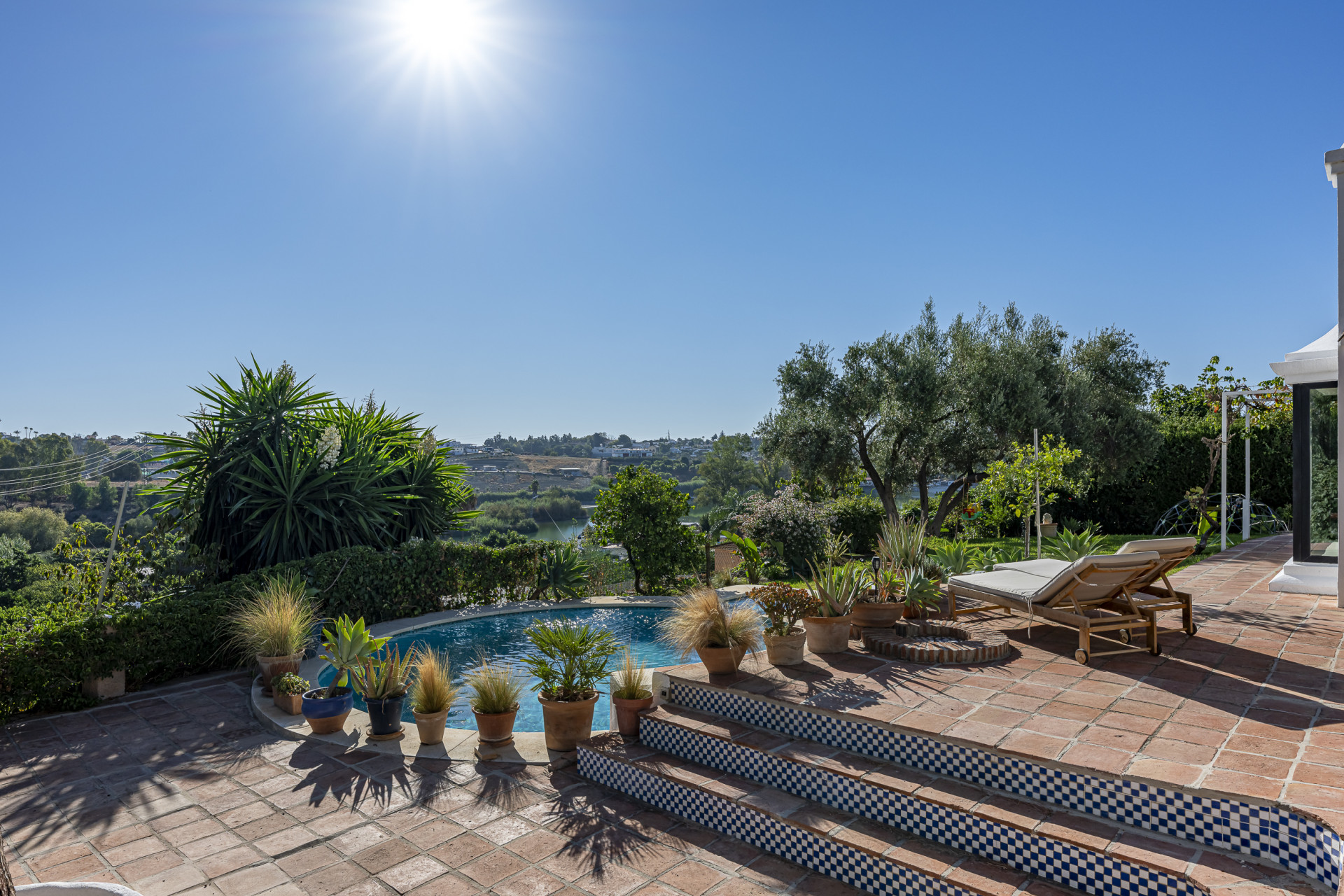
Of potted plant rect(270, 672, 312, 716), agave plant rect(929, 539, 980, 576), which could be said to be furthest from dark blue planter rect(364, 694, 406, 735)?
agave plant rect(929, 539, 980, 576)

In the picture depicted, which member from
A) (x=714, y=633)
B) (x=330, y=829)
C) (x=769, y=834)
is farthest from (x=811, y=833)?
(x=330, y=829)

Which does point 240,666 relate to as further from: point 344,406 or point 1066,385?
point 1066,385

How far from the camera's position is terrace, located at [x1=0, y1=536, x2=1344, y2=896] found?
3.34m

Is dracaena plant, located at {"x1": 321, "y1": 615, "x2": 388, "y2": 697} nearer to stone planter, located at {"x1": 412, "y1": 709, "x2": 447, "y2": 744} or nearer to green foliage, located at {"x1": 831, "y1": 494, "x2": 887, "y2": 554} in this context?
stone planter, located at {"x1": 412, "y1": 709, "x2": 447, "y2": 744}

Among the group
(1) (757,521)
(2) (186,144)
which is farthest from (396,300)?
(1) (757,521)

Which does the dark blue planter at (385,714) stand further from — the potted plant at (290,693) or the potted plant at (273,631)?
the potted plant at (273,631)

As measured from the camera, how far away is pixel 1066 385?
49.4 ft

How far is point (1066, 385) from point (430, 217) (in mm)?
14064

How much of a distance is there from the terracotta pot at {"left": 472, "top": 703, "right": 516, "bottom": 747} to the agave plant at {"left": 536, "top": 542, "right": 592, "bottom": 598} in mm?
6853

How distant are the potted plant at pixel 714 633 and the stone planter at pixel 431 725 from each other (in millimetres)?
1946

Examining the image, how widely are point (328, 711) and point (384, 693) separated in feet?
1.96

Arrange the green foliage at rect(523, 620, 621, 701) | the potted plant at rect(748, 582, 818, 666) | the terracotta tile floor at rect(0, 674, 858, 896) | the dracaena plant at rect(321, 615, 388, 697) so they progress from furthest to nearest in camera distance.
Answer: the dracaena plant at rect(321, 615, 388, 697)
the potted plant at rect(748, 582, 818, 666)
the green foliage at rect(523, 620, 621, 701)
the terracotta tile floor at rect(0, 674, 858, 896)

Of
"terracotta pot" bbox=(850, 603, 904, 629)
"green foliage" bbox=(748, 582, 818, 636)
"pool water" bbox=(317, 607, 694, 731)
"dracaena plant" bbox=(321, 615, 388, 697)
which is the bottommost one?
"pool water" bbox=(317, 607, 694, 731)

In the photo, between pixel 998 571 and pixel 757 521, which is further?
pixel 757 521
